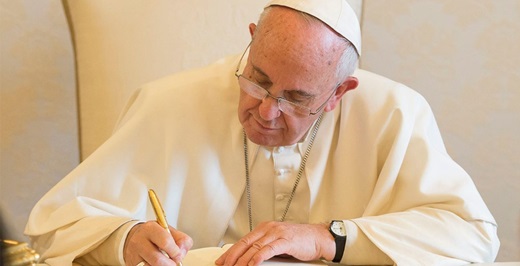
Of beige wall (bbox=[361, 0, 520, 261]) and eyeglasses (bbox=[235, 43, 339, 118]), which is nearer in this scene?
eyeglasses (bbox=[235, 43, 339, 118])

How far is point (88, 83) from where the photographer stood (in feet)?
11.9

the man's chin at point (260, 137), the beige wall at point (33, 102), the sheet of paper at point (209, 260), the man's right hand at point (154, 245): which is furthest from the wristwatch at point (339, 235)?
the beige wall at point (33, 102)

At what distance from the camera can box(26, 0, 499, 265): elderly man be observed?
269 cm

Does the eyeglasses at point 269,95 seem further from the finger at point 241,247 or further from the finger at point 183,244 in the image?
the finger at point 183,244

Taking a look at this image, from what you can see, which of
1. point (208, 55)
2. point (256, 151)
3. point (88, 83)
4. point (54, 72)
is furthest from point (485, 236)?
point (54, 72)

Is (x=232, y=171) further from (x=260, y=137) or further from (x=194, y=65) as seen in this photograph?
(x=194, y=65)

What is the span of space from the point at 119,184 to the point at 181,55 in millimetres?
886

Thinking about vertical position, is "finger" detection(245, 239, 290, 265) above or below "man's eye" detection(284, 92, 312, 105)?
below

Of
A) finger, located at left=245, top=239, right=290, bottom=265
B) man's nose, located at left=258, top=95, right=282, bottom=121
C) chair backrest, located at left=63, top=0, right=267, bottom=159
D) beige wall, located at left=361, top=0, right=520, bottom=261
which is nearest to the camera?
finger, located at left=245, top=239, right=290, bottom=265

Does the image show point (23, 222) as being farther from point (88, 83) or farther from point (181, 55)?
point (181, 55)

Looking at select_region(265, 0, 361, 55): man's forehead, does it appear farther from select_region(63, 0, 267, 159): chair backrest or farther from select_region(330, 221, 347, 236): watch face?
select_region(63, 0, 267, 159): chair backrest

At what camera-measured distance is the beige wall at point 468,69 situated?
14.6 ft

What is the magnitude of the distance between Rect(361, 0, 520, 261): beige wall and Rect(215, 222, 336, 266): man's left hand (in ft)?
6.55

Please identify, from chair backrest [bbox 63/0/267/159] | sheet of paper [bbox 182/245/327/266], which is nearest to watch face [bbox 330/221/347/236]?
sheet of paper [bbox 182/245/327/266]
